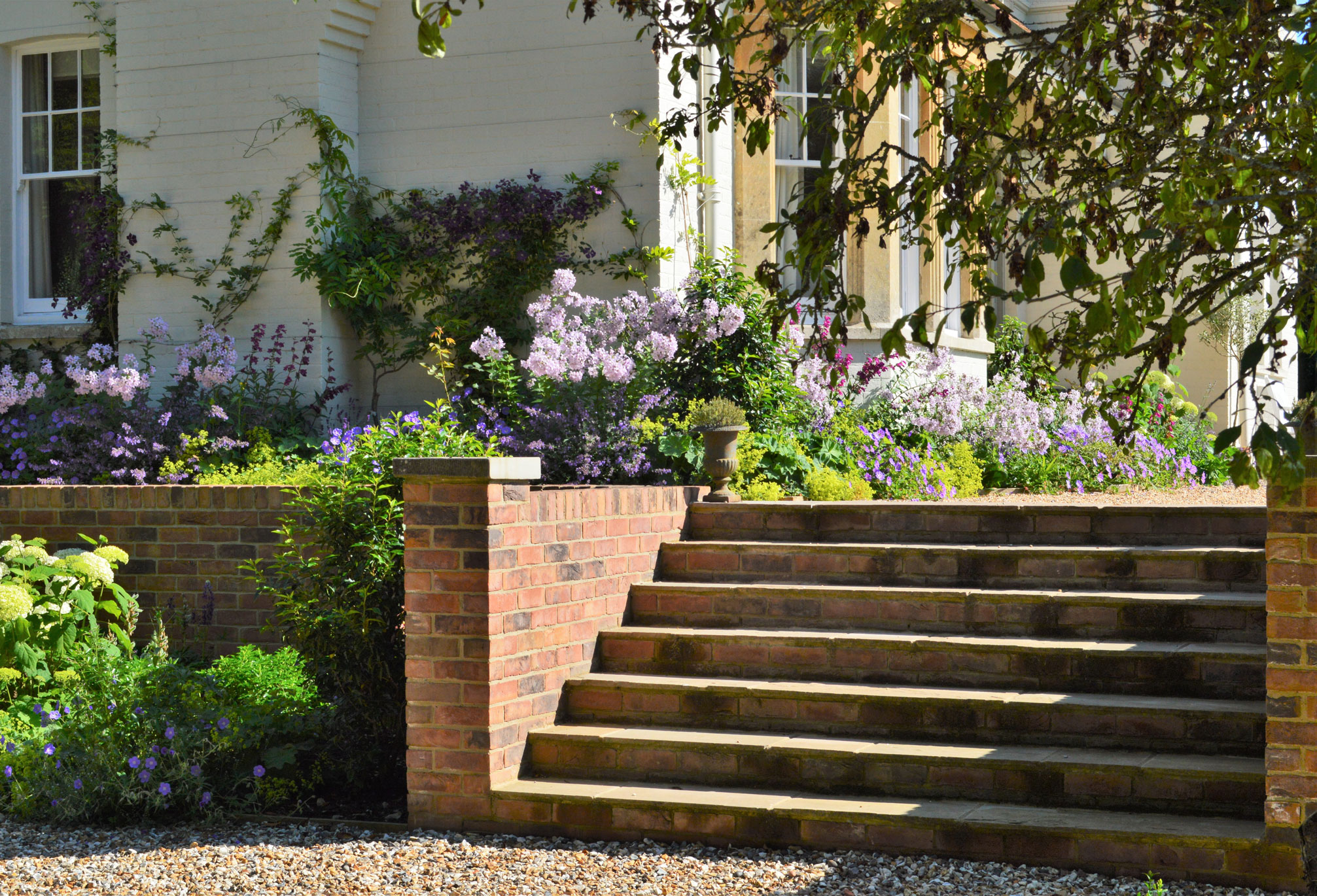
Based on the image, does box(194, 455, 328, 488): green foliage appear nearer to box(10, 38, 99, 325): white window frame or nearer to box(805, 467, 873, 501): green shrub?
box(805, 467, 873, 501): green shrub

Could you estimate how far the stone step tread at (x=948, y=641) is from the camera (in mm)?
4920

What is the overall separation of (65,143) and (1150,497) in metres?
8.54

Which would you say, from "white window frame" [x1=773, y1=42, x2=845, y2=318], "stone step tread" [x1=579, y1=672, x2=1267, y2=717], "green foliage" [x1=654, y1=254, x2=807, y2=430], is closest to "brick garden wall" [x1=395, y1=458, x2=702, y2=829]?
"stone step tread" [x1=579, y1=672, x2=1267, y2=717]

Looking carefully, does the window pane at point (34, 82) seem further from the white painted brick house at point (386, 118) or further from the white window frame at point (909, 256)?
the white window frame at point (909, 256)

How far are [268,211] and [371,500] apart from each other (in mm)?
4576

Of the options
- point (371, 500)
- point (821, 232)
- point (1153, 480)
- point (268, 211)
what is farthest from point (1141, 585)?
point (268, 211)

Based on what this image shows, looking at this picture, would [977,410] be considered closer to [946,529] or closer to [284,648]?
[946,529]

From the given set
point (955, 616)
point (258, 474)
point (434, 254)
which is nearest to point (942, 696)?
point (955, 616)

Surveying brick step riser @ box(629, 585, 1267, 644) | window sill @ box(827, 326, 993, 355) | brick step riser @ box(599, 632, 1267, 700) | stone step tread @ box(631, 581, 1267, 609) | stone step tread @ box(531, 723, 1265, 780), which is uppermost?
window sill @ box(827, 326, 993, 355)

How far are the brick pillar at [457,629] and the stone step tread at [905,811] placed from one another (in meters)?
0.18

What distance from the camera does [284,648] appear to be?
5883 mm

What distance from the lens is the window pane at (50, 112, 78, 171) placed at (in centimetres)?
1052

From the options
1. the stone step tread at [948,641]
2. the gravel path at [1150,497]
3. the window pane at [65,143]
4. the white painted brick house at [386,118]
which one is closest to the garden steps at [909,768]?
the stone step tread at [948,641]

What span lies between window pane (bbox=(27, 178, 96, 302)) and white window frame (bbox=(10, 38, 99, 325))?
0.03 m
